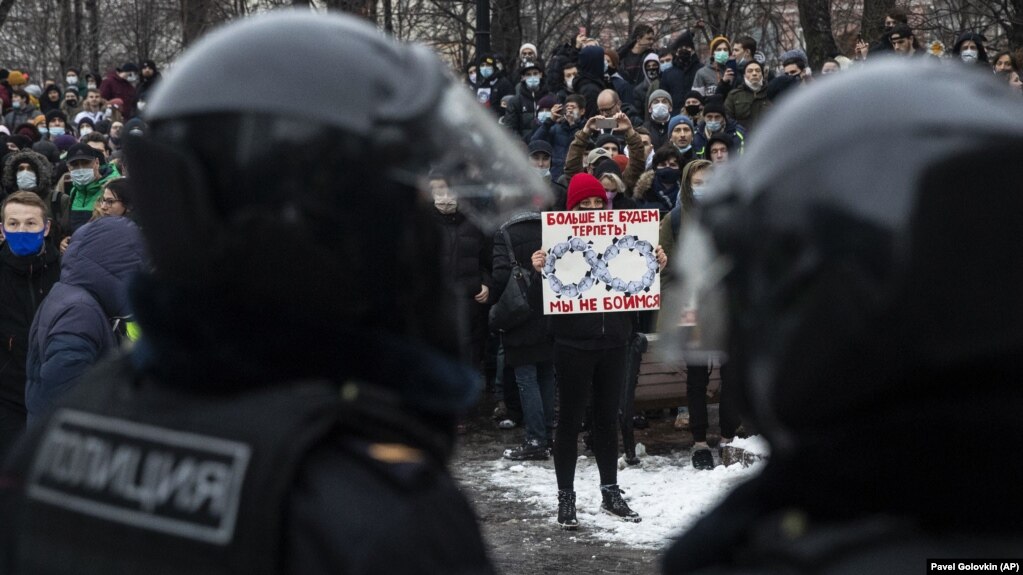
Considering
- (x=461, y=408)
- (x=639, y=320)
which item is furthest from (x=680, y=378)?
(x=461, y=408)

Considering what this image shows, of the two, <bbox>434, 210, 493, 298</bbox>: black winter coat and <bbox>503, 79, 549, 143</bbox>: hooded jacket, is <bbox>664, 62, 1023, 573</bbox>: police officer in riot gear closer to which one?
<bbox>434, 210, 493, 298</bbox>: black winter coat

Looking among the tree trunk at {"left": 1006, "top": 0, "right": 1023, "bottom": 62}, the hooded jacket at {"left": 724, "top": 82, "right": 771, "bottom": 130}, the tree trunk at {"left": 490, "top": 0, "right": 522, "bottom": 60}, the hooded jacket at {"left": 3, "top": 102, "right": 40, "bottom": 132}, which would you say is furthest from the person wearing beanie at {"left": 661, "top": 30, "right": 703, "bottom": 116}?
the hooded jacket at {"left": 3, "top": 102, "right": 40, "bottom": 132}

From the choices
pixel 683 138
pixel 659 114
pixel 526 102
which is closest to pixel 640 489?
pixel 683 138

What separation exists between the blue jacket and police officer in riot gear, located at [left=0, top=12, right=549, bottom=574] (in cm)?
409

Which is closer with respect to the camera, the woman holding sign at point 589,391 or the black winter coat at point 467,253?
the woman holding sign at point 589,391

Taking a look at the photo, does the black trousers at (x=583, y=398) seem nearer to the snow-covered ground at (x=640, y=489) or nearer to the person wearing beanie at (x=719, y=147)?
the snow-covered ground at (x=640, y=489)

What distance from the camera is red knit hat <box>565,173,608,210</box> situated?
8.11 m

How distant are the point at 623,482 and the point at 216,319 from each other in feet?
22.3

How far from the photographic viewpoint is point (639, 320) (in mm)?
9875

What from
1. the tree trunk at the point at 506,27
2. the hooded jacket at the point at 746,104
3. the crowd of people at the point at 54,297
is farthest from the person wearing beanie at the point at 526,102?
the tree trunk at the point at 506,27

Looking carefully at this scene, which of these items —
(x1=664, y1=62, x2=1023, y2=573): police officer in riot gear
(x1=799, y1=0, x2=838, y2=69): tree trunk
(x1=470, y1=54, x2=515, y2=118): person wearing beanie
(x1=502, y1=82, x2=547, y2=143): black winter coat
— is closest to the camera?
(x1=664, y1=62, x2=1023, y2=573): police officer in riot gear

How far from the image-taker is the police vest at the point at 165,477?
4.91 feet

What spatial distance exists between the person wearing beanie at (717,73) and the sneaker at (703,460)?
5901mm

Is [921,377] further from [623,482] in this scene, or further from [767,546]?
[623,482]
